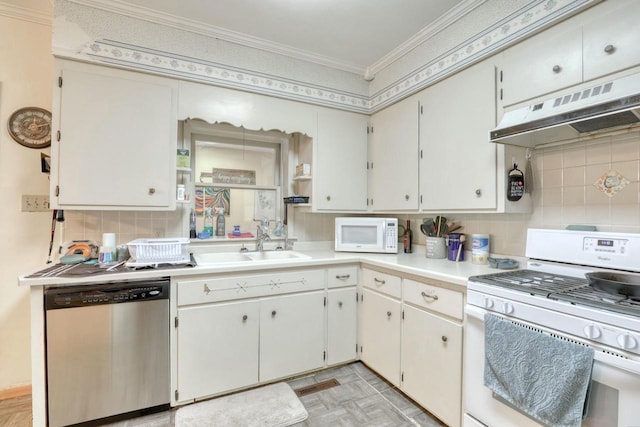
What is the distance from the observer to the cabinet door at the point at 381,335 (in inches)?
79.6

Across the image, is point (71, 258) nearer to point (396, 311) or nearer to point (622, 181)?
point (396, 311)

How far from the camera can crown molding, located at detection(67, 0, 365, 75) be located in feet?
6.25

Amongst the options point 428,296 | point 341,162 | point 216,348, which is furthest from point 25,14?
point 428,296

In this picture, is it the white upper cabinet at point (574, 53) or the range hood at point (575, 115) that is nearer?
the range hood at point (575, 115)

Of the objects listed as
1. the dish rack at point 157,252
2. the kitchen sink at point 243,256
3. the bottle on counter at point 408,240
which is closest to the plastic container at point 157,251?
the dish rack at point 157,252

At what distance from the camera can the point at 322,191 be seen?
8.61 feet

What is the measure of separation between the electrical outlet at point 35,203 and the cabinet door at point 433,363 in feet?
8.44

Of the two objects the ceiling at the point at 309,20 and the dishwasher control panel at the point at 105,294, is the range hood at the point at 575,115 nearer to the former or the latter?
the ceiling at the point at 309,20

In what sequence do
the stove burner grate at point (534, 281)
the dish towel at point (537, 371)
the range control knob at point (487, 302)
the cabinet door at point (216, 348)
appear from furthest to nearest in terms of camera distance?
the cabinet door at point (216, 348)
the range control knob at point (487, 302)
the stove burner grate at point (534, 281)
the dish towel at point (537, 371)

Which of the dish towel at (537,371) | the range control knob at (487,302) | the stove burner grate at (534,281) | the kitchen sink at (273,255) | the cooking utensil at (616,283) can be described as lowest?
the dish towel at (537,371)

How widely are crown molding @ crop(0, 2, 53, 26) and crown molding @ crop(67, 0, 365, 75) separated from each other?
0.38m

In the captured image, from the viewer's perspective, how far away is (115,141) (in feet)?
6.36

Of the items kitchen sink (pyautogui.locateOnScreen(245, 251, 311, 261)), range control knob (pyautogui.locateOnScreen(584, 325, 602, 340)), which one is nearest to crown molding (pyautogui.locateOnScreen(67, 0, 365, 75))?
kitchen sink (pyautogui.locateOnScreen(245, 251, 311, 261))

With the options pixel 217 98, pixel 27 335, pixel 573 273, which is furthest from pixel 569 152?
pixel 27 335
